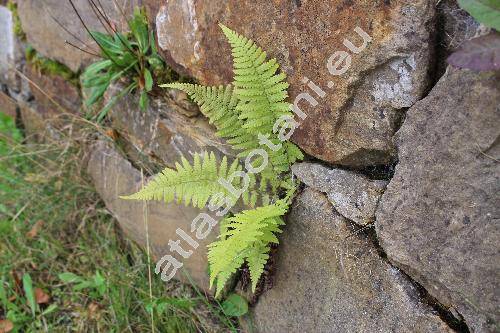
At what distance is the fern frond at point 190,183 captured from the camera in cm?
228

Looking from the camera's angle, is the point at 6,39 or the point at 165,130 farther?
the point at 6,39

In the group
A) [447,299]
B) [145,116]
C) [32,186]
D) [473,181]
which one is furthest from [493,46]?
[32,186]

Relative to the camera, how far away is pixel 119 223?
344 cm

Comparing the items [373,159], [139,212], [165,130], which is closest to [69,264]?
[139,212]

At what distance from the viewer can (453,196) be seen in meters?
1.75

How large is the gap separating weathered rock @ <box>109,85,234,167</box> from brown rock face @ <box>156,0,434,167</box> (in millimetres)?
386

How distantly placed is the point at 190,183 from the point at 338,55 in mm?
887

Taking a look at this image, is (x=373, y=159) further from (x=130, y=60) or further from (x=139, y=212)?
(x=139, y=212)

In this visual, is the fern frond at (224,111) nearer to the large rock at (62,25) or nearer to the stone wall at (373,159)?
the stone wall at (373,159)

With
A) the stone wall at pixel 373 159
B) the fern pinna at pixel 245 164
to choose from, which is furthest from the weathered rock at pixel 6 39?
the fern pinna at pixel 245 164

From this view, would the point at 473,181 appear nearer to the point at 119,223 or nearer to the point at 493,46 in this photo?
the point at 493,46

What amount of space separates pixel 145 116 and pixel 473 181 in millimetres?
1972

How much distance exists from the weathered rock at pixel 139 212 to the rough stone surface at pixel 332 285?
53cm

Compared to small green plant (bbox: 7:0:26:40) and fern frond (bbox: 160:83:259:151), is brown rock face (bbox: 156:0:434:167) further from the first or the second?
small green plant (bbox: 7:0:26:40)
